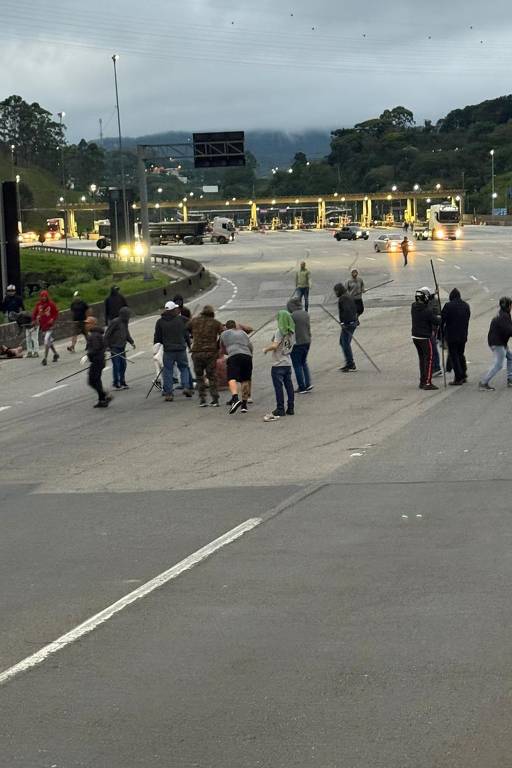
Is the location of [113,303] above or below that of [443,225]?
below

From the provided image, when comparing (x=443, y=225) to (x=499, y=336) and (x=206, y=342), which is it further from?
(x=206, y=342)

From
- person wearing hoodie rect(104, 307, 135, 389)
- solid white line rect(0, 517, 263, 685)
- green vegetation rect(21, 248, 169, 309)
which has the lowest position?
green vegetation rect(21, 248, 169, 309)

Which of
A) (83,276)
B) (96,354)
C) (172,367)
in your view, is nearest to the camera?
(96,354)

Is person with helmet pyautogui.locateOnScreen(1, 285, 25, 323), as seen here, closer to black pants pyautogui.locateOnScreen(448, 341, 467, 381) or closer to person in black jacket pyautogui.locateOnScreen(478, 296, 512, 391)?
black pants pyautogui.locateOnScreen(448, 341, 467, 381)

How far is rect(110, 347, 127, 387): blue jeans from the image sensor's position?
76.7 ft

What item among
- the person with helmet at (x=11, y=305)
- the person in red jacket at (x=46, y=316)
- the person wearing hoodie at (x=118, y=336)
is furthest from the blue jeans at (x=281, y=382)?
the person with helmet at (x=11, y=305)

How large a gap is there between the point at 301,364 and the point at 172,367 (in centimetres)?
227

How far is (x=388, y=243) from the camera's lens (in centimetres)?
7719

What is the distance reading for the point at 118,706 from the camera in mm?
7004

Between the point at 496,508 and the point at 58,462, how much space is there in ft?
22.0

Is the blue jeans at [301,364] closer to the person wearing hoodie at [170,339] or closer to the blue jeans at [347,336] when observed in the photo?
the person wearing hoodie at [170,339]

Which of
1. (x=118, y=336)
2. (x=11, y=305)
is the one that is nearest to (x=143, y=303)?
(x=11, y=305)

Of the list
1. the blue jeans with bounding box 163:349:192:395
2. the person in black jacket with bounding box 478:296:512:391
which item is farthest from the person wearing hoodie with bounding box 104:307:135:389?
the person in black jacket with bounding box 478:296:512:391

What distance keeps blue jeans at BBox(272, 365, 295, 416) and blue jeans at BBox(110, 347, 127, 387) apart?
498 centimetres
